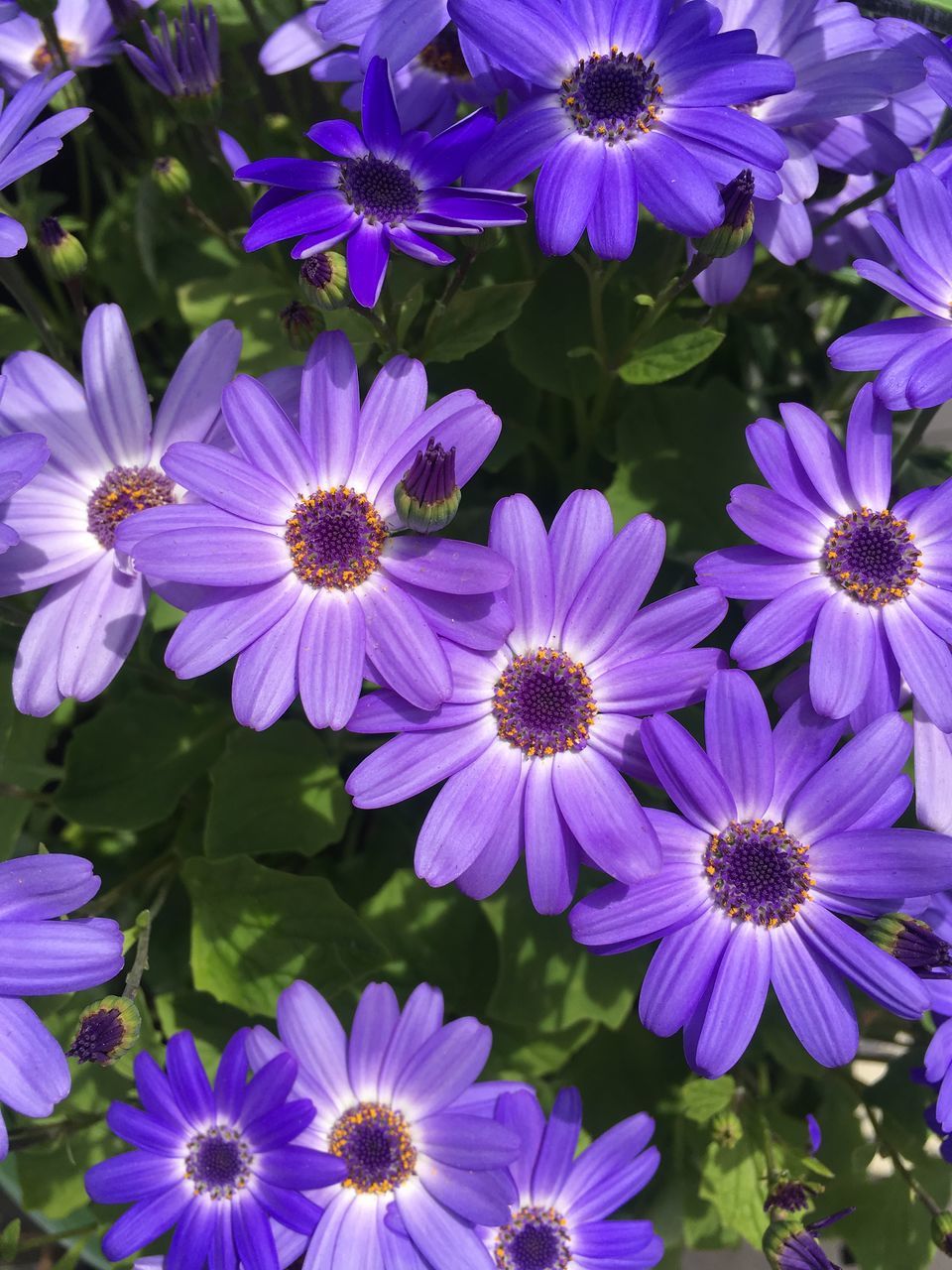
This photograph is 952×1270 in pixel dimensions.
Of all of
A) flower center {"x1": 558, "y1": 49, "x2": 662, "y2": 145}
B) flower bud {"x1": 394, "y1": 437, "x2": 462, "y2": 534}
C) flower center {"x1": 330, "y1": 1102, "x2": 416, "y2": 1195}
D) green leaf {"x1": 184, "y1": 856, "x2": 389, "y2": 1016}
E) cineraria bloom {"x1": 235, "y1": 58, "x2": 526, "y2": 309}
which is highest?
flower center {"x1": 558, "y1": 49, "x2": 662, "y2": 145}

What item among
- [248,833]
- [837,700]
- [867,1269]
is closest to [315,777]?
[248,833]

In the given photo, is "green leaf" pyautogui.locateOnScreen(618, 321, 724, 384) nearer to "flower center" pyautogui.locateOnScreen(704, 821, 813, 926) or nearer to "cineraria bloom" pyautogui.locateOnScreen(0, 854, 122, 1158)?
"flower center" pyautogui.locateOnScreen(704, 821, 813, 926)

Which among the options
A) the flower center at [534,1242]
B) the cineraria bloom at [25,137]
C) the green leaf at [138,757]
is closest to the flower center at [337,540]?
the cineraria bloom at [25,137]

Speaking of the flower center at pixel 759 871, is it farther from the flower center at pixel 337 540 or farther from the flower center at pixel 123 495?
the flower center at pixel 123 495

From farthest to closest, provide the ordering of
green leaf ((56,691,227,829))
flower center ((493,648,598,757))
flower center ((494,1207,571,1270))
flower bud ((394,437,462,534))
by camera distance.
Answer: green leaf ((56,691,227,829)) < flower center ((494,1207,571,1270)) < flower center ((493,648,598,757)) < flower bud ((394,437,462,534))

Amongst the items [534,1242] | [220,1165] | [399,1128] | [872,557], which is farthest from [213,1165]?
[872,557]

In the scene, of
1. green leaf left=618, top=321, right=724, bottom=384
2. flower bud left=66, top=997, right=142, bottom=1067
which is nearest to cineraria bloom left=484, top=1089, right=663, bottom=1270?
flower bud left=66, top=997, right=142, bottom=1067

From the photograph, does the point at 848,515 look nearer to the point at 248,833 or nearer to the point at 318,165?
the point at 318,165
